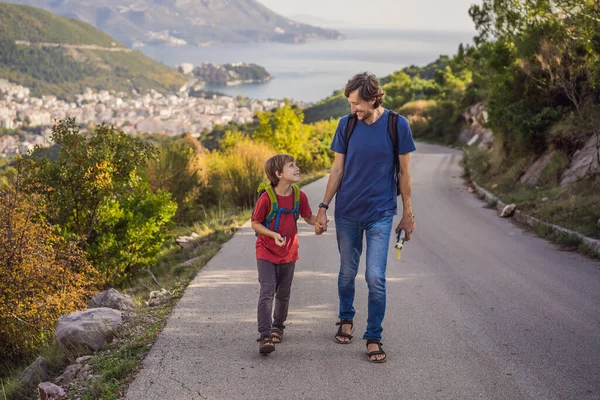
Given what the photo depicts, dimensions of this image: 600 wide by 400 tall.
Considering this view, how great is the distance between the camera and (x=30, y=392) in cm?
505

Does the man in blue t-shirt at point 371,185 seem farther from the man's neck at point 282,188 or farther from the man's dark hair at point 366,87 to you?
Result: the man's neck at point 282,188

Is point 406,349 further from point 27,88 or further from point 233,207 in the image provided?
point 27,88

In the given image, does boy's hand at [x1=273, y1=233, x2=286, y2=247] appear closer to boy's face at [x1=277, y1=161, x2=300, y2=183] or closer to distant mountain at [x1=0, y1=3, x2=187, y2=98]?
boy's face at [x1=277, y1=161, x2=300, y2=183]

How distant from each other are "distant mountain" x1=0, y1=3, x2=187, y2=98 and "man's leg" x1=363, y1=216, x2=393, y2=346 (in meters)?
131

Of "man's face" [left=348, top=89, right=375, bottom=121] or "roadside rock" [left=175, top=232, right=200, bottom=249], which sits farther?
"roadside rock" [left=175, top=232, right=200, bottom=249]

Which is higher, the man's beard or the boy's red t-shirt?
the man's beard

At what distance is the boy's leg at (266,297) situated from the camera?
4.77 meters

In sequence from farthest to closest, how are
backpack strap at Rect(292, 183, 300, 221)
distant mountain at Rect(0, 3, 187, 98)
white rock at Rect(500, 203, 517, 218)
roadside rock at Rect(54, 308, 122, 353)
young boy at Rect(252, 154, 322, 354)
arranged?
distant mountain at Rect(0, 3, 187, 98), white rock at Rect(500, 203, 517, 218), roadside rock at Rect(54, 308, 122, 353), backpack strap at Rect(292, 183, 300, 221), young boy at Rect(252, 154, 322, 354)

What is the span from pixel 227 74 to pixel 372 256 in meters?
184

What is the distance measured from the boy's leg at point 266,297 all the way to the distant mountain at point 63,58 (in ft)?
429

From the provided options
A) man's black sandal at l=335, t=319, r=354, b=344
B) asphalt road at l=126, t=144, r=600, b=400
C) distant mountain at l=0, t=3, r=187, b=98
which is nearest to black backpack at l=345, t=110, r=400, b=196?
man's black sandal at l=335, t=319, r=354, b=344

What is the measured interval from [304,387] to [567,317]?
2.87 meters

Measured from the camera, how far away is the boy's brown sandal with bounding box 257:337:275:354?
15.5 ft

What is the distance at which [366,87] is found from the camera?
14.6 feet
